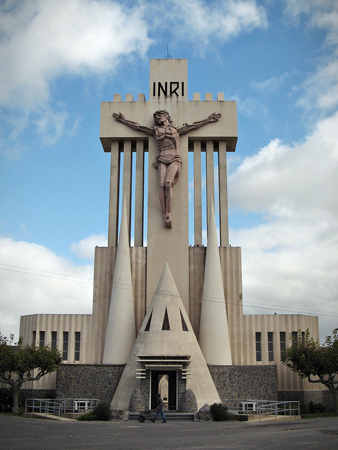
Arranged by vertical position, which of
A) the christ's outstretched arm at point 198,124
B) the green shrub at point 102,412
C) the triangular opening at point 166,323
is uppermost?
the christ's outstretched arm at point 198,124

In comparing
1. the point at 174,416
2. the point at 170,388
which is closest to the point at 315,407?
the point at 170,388

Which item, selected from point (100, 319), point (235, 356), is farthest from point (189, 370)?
point (100, 319)

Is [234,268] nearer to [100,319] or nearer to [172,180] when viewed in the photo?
[172,180]

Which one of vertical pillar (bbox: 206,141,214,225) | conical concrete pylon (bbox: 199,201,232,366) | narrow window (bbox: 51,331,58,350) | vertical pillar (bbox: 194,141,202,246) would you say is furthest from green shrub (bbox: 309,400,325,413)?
narrow window (bbox: 51,331,58,350)

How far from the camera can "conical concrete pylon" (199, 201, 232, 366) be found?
106 feet

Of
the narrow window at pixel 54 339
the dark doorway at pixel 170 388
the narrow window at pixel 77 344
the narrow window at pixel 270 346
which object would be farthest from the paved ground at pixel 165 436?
the narrow window at pixel 54 339

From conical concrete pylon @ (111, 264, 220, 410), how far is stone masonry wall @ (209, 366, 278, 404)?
1.41m

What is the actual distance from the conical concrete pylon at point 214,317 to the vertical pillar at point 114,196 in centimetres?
670

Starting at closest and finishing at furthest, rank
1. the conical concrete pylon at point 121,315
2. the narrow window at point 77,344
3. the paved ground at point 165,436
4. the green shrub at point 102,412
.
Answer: the paved ground at point 165,436 → the green shrub at point 102,412 → the conical concrete pylon at point 121,315 → the narrow window at point 77,344

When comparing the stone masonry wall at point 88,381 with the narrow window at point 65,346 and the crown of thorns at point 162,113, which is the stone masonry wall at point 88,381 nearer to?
the narrow window at point 65,346

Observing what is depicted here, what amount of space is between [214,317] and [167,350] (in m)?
5.11

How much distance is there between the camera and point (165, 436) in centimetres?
1861

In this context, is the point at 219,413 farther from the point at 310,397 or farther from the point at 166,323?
the point at 310,397

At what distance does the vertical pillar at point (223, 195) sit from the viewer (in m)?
36.0
